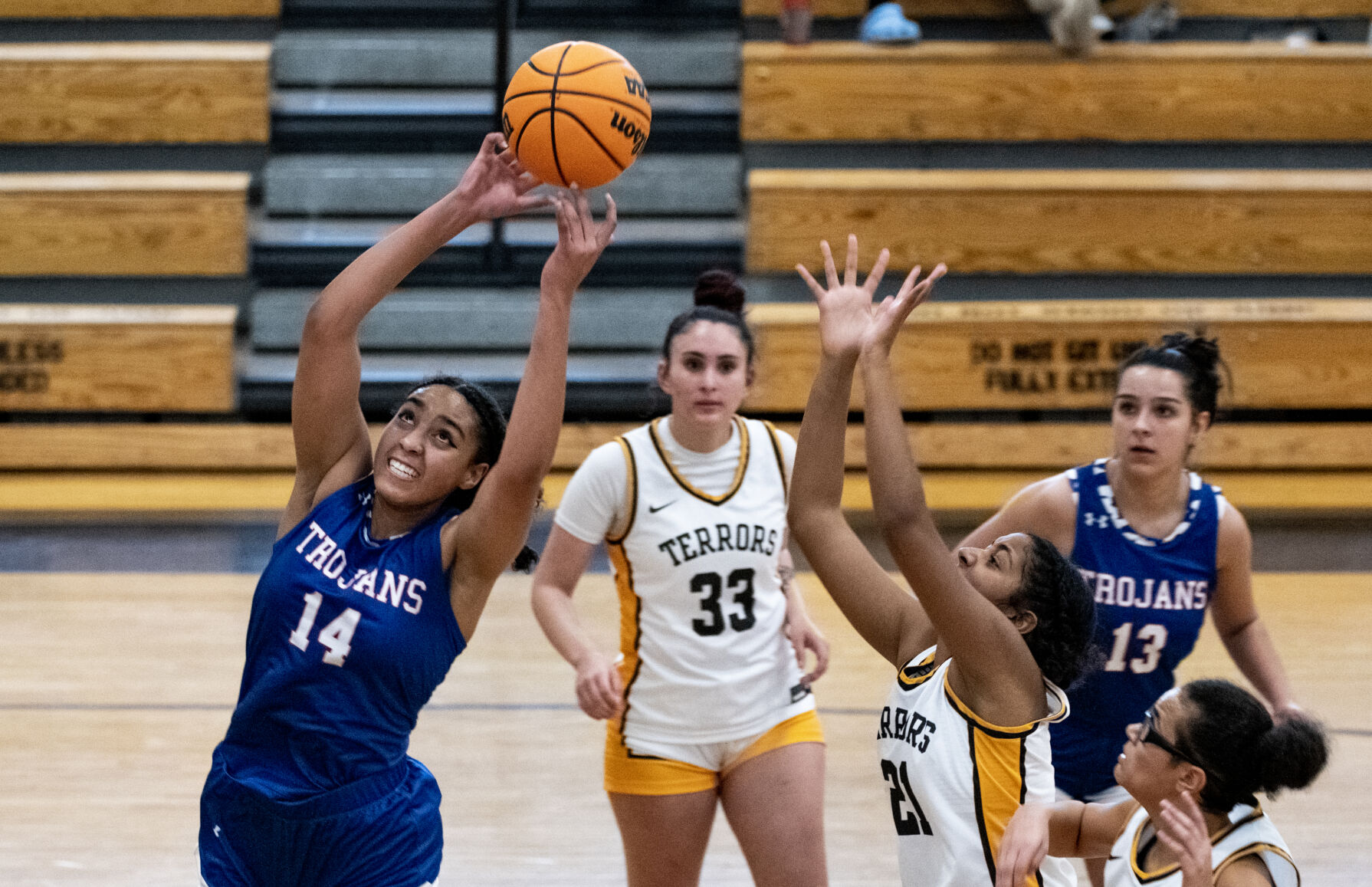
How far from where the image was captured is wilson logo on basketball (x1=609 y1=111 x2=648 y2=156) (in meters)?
2.89

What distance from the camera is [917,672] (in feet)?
8.38

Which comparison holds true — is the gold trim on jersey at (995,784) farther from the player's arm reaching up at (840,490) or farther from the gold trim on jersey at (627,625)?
the gold trim on jersey at (627,625)

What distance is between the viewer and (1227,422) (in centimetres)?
882

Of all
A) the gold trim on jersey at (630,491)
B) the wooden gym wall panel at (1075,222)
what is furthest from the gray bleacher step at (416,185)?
the gold trim on jersey at (630,491)

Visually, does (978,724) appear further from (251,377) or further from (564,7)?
(564,7)

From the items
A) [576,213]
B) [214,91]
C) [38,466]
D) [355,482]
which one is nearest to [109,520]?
[38,466]

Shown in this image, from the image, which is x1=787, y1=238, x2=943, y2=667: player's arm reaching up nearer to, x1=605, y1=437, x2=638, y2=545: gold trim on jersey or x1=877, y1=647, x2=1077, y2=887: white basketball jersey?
x1=877, y1=647, x2=1077, y2=887: white basketball jersey

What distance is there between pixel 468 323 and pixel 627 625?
5.80m

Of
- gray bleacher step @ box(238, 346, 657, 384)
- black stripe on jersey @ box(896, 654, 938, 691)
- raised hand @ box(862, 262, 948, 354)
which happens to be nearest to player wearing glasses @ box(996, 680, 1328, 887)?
black stripe on jersey @ box(896, 654, 938, 691)

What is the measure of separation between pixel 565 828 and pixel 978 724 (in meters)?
2.36

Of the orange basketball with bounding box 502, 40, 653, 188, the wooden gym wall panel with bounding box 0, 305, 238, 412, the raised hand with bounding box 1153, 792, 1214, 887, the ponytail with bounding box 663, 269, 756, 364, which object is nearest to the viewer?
the raised hand with bounding box 1153, 792, 1214, 887

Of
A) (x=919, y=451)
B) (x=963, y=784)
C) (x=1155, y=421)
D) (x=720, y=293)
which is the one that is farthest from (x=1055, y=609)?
(x=919, y=451)

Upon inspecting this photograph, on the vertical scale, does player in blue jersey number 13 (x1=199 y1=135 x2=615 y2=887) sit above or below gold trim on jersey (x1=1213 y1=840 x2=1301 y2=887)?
above

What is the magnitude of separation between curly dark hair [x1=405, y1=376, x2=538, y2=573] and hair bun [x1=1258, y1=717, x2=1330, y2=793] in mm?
1353
